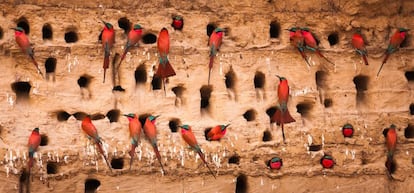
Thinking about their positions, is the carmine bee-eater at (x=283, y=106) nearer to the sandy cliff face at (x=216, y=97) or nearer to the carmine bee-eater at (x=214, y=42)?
the sandy cliff face at (x=216, y=97)

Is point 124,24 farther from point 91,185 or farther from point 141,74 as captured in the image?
point 91,185

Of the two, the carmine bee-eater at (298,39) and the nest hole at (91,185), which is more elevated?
the carmine bee-eater at (298,39)

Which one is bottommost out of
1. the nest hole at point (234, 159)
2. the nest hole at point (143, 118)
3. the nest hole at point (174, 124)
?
the nest hole at point (234, 159)

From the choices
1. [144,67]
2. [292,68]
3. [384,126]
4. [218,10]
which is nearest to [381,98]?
[384,126]

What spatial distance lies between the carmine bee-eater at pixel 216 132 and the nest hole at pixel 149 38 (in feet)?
3.02

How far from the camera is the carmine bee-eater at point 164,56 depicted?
7547mm

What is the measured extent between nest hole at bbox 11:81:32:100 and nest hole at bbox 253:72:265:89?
1.95m

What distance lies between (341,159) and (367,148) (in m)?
0.26

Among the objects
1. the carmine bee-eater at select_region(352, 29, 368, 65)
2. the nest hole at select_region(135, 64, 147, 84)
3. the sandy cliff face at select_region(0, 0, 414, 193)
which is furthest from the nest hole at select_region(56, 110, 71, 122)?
the carmine bee-eater at select_region(352, 29, 368, 65)

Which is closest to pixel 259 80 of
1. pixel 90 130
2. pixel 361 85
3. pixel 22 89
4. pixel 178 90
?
pixel 178 90

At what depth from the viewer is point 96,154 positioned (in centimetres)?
738

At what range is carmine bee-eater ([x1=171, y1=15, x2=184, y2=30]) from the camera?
25.5ft

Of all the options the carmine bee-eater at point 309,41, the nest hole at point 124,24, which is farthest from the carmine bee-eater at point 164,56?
the carmine bee-eater at point 309,41

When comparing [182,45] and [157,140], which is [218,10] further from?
[157,140]
